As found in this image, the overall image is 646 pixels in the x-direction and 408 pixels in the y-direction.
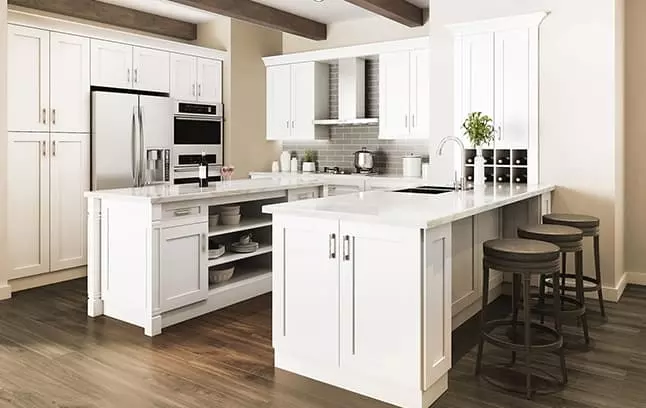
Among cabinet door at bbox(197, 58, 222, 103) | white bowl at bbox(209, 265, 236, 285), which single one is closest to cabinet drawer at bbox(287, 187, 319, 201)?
white bowl at bbox(209, 265, 236, 285)

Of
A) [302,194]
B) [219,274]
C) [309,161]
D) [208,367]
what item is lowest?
[208,367]

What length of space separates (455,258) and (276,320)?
1.29 metres

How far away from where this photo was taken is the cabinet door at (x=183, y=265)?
3.70 meters

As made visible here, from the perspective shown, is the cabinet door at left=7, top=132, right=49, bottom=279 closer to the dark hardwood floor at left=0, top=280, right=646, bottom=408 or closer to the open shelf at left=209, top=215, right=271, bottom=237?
the dark hardwood floor at left=0, top=280, right=646, bottom=408

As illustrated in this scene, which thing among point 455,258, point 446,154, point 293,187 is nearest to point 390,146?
point 446,154

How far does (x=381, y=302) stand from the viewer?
263 centimetres

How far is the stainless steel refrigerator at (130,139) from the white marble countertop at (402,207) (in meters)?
2.93

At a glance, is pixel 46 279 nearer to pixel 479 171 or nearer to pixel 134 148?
pixel 134 148

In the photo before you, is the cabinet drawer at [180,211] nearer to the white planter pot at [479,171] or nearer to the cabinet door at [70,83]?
the cabinet door at [70,83]

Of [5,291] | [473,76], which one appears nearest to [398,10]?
[473,76]

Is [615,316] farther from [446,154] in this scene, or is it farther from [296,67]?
[296,67]

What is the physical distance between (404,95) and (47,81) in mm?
3503

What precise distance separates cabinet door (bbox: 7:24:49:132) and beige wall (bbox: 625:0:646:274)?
514 cm

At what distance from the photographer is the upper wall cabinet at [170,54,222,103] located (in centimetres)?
610
